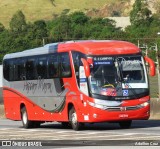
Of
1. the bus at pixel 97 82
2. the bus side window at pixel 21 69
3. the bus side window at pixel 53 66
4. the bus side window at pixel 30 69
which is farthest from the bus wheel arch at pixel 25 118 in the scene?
the bus side window at pixel 53 66

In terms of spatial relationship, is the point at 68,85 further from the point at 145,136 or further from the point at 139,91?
the point at 145,136

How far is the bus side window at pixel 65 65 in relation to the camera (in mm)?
27792

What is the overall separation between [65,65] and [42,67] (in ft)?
7.73

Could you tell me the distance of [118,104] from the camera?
26.9 m

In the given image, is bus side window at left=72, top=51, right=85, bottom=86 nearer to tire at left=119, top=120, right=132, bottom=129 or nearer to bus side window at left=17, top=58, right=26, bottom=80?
tire at left=119, top=120, right=132, bottom=129

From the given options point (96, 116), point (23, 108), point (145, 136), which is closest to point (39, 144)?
point (145, 136)

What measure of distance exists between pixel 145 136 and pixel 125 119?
4239 millimetres

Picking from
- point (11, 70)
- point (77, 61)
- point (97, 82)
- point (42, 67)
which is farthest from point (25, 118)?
point (97, 82)

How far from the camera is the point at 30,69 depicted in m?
31.3

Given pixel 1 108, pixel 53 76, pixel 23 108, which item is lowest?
pixel 1 108

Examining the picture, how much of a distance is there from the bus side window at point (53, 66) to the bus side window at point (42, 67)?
426 millimetres

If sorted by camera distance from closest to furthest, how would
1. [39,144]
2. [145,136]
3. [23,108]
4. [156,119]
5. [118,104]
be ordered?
[39,144]
[145,136]
[118,104]
[23,108]
[156,119]

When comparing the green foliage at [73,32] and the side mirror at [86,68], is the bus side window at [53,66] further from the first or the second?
the green foliage at [73,32]

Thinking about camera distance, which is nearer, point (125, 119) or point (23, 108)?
point (125, 119)
